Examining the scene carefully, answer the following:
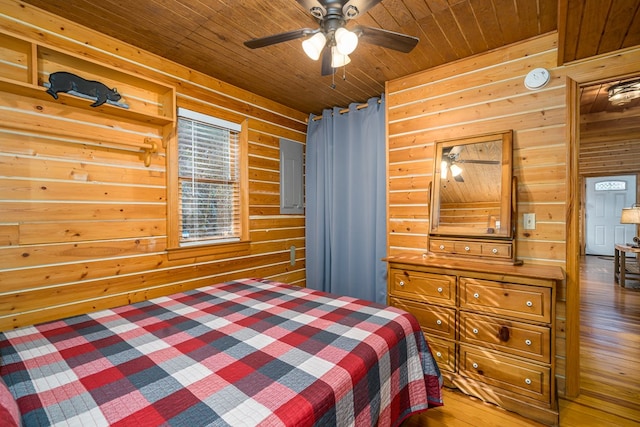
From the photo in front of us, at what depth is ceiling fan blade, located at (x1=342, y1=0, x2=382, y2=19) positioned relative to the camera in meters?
1.38

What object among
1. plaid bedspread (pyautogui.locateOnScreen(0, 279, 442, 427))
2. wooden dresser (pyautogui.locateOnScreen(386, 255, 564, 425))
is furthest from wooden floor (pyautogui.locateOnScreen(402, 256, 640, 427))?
plaid bedspread (pyautogui.locateOnScreen(0, 279, 442, 427))

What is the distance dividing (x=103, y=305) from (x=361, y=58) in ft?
8.66

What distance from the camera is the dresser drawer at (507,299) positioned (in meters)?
1.80

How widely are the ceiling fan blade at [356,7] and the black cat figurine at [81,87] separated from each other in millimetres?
1577

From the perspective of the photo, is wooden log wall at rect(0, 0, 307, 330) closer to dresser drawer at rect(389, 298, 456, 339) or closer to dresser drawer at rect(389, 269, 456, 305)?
dresser drawer at rect(389, 269, 456, 305)

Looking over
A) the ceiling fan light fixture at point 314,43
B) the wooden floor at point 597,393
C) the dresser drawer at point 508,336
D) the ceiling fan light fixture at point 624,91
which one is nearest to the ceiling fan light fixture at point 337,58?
the ceiling fan light fixture at point 314,43

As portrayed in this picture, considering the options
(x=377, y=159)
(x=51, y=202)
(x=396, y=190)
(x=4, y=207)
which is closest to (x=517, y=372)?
(x=396, y=190)

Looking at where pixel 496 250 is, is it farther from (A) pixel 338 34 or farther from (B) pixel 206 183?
(B) pixel 206 183

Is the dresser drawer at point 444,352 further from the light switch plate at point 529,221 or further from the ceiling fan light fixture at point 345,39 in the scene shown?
the ceiling fan light fixture at point 345,39

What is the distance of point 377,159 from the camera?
311 cm

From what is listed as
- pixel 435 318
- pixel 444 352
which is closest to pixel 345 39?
pixel 435 318

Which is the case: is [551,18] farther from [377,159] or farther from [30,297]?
[30,297]

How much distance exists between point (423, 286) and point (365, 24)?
189 centimetres

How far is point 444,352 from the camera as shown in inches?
84.4
